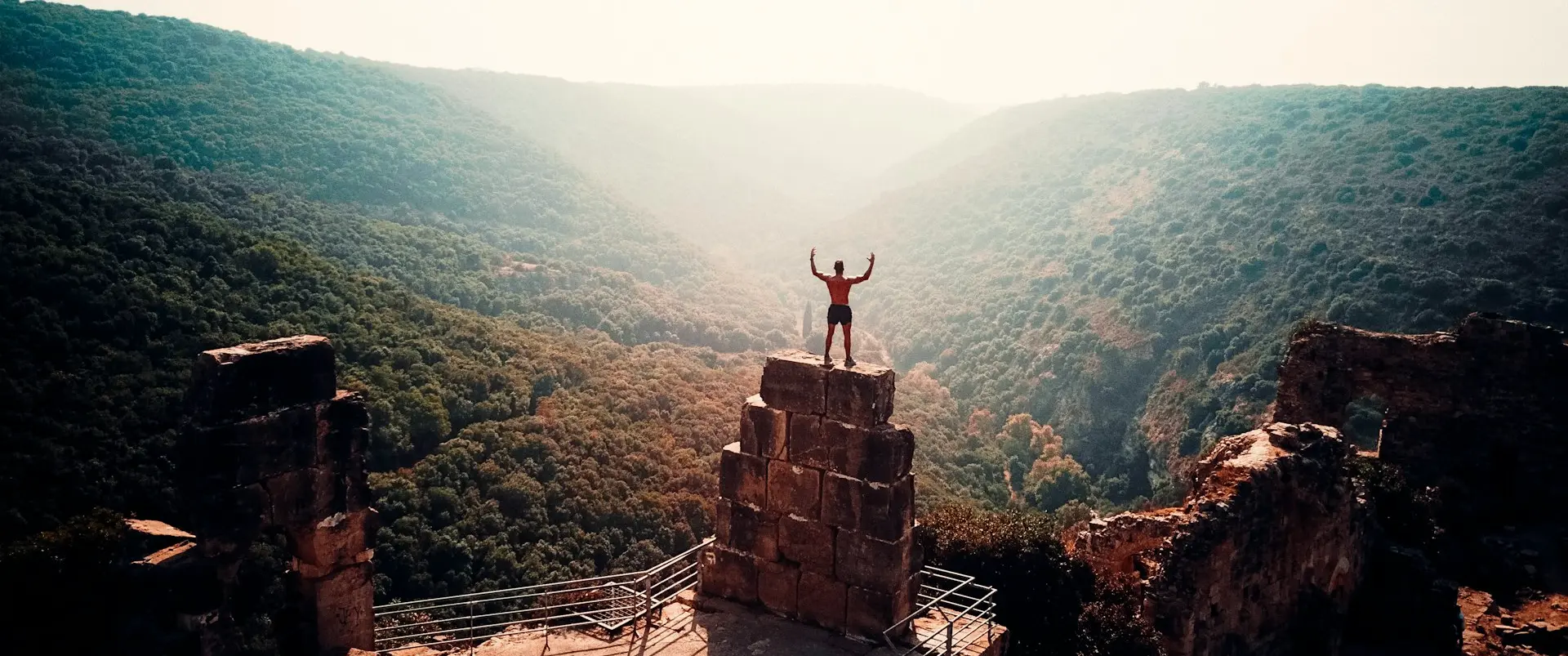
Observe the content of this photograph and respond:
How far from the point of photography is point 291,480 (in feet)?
25.4

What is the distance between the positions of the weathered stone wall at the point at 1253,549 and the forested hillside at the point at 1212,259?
73.0ft

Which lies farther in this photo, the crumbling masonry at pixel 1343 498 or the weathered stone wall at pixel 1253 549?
the crumbling masonry at pixel 1343 498

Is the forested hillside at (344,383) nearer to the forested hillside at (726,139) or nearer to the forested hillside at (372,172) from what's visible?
the forested hillside at (372,172)

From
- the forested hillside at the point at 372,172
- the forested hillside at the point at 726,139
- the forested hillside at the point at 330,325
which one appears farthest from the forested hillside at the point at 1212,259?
the forested hillside at the point at 726,139

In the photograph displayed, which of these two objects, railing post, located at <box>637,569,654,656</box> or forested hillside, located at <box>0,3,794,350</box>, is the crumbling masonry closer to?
railing post, located at <box>637,569,654,656</box>

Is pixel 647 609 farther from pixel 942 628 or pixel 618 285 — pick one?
pixel 618 285

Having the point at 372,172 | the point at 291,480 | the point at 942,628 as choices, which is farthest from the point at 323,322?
the point at 372,172

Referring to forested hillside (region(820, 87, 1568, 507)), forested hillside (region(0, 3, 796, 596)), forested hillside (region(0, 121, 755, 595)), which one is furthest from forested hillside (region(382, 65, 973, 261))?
forested hillside (region(0, 121, 755, 595))

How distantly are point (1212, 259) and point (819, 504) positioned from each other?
44.2 meters

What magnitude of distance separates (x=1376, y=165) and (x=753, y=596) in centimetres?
5121

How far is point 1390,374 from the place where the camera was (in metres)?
16.8

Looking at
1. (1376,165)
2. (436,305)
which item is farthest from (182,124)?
(1376,165)

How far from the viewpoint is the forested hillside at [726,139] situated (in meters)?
108

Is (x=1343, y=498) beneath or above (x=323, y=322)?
beneath
